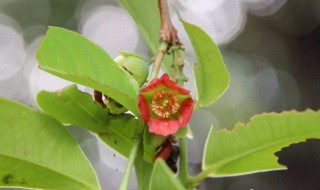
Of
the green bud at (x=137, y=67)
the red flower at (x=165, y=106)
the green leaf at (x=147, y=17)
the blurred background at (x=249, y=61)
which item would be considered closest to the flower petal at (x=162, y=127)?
the red flower at (x=165, y=106)

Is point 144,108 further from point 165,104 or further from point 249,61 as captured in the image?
point 249,61

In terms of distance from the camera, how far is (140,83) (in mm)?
944

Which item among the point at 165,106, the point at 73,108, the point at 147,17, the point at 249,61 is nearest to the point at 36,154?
the point at 73,108

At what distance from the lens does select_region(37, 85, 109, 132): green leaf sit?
87 centimetres

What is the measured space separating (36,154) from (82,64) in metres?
0.14

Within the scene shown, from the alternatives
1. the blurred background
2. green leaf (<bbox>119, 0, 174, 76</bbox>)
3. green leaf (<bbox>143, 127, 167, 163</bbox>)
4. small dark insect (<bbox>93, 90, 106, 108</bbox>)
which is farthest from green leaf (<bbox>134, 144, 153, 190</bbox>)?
the blurred background

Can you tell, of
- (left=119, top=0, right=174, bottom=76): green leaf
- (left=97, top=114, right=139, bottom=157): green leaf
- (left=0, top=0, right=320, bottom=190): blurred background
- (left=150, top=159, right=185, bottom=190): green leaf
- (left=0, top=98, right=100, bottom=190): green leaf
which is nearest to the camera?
(left=150, top=159, right=185, bottom=190): green leaf

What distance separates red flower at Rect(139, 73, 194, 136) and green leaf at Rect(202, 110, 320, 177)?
0.22 feet

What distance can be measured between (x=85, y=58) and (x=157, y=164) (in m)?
0.20

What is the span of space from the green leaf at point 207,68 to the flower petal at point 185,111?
39 millimetres

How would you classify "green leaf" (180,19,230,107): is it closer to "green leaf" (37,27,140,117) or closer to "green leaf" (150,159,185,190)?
"green leaf" (37,27,140,117)

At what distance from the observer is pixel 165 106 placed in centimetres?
90

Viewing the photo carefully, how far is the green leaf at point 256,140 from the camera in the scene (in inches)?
33.8

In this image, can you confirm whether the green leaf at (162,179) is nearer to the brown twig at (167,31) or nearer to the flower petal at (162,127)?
the flower petal at (162,127)
